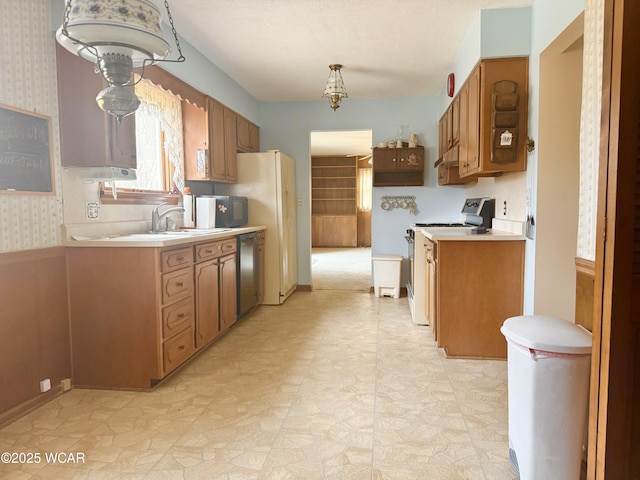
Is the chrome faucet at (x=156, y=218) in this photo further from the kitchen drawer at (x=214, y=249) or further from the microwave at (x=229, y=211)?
the microwave at (x=229, y=211)

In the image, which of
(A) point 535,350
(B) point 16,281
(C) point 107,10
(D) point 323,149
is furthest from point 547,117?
(D) point 323,149

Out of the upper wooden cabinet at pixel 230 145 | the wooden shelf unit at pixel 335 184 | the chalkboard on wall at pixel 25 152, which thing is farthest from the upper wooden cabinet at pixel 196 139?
the wooden shelf unit at pixel 335 184

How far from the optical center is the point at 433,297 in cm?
325

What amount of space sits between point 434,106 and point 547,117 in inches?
106

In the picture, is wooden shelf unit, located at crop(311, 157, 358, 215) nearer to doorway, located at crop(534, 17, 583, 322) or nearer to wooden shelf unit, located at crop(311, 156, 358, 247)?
wooden shelf unit, located at crop(311, 156, 358, 247)

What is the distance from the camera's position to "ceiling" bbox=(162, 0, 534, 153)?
2.88 metres

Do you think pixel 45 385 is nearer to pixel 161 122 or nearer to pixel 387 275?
pixel 161 122

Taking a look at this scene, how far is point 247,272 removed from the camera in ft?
13.4

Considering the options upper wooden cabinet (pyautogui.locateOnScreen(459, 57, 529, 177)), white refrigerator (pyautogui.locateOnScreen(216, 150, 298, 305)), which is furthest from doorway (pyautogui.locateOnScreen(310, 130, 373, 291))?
upper wooden cabinet (pyautogui.locateOnScreen(459, 57, 529, 177))

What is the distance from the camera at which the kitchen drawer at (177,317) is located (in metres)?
2.56

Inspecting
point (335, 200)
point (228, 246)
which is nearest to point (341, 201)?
point (335, 200)

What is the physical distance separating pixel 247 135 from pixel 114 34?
11.8 feet

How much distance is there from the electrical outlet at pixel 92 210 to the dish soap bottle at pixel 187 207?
42.2 inches

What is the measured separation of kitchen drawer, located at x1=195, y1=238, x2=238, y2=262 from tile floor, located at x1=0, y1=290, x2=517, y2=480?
0.75 meters
